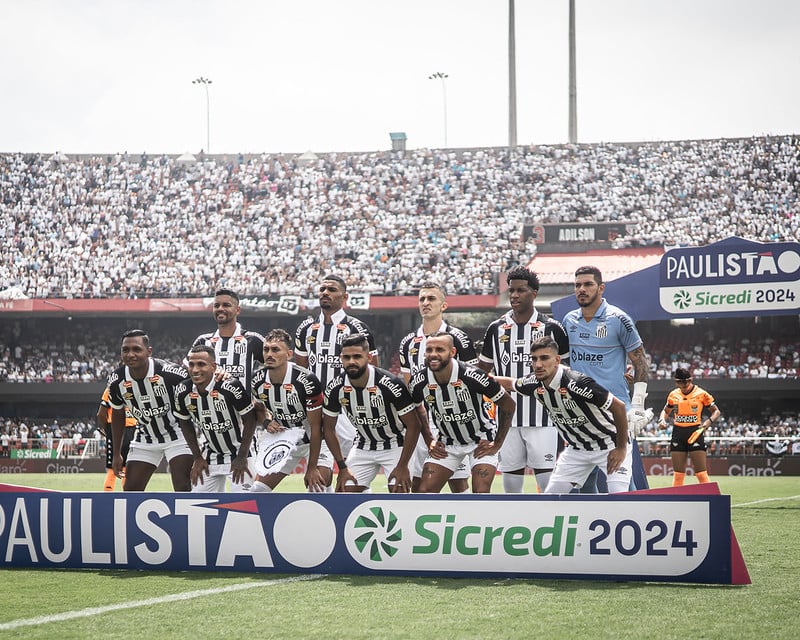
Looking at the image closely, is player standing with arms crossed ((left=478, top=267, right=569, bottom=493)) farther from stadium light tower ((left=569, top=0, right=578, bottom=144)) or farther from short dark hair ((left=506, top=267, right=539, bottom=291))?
stadium light tower ((left=569, top=0, right=578, bottom=144))

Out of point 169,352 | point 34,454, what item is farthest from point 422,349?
point 169,352

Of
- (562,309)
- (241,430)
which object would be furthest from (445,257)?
(241,430)

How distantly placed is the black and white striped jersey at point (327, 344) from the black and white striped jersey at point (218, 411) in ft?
2.82

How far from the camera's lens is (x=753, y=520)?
39.9 ft

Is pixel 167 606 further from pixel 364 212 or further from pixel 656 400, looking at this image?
pixel 364 212

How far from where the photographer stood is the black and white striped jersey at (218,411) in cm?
923

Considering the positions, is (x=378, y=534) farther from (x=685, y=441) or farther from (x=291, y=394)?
(x=685, y=441)

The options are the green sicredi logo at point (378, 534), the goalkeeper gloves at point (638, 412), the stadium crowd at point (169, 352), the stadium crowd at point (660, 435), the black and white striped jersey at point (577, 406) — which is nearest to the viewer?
the green sicredi logo at point (378, 534)

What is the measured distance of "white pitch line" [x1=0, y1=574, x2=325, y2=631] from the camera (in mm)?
5824

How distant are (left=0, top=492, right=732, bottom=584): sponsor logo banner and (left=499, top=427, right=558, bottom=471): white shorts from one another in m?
1.62

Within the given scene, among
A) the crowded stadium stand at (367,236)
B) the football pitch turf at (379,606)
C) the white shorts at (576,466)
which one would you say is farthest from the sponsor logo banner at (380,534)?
the crowded stadium stand at (367,236)

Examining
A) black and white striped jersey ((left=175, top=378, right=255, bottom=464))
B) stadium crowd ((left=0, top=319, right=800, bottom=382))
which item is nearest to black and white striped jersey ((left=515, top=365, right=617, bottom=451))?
black and white striped jersey ((left=175, top=378, right=255, bottom=464))

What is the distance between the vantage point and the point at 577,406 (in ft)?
Result: 26.2

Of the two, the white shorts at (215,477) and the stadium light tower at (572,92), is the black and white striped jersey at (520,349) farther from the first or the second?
the stadium light tower at (572,92)
